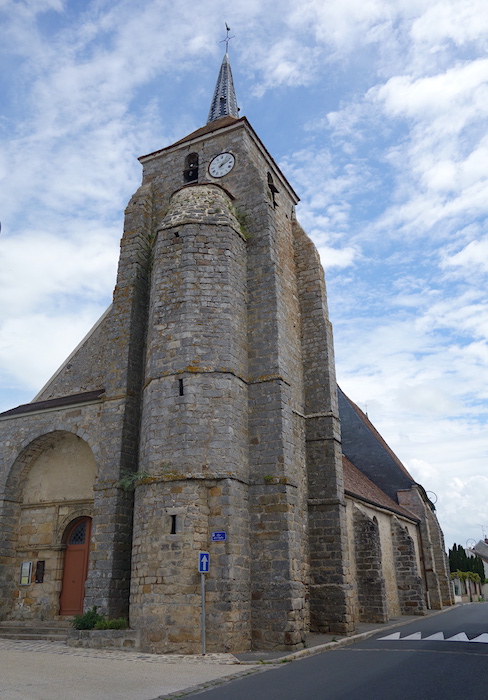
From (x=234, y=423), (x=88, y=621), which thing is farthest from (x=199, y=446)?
(x=88, y=621)

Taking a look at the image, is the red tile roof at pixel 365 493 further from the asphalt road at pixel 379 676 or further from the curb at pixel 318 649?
the asphalt road at pixel 379 676

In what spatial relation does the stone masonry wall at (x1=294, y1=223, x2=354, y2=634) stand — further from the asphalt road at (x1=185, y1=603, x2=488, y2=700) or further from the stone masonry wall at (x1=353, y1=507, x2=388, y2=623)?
the stone masonry wall at (x1=353, y1=507, x2=388, y2=623)

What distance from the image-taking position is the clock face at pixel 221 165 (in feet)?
51.3

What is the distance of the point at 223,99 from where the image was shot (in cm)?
2555

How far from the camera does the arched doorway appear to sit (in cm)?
1270

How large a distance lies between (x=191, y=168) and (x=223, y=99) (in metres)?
11.0

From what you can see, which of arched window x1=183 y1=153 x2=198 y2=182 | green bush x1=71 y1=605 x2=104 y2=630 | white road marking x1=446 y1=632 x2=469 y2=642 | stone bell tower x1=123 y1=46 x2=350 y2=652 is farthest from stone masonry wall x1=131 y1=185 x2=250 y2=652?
white road marking x1=446 y1=632 x2=469 y2=642

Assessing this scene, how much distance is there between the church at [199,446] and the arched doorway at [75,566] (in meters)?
0.04

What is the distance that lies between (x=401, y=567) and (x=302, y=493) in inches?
320

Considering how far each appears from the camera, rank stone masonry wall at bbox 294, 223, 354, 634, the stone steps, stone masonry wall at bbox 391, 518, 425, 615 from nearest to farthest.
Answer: the stone steps, stone masonry wall at bbox 294, 223, 354, 634, stone masonry wall at bbox 391, 518, 425, 615

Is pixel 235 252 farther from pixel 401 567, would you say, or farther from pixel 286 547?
pixel 401 567

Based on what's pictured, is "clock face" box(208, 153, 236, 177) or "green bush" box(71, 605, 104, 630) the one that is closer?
"green bush" box(71, 605, 104, 630)

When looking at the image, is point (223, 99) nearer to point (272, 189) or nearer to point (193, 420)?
point (272, 189)

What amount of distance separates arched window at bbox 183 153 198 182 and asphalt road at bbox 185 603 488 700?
12.7 m
